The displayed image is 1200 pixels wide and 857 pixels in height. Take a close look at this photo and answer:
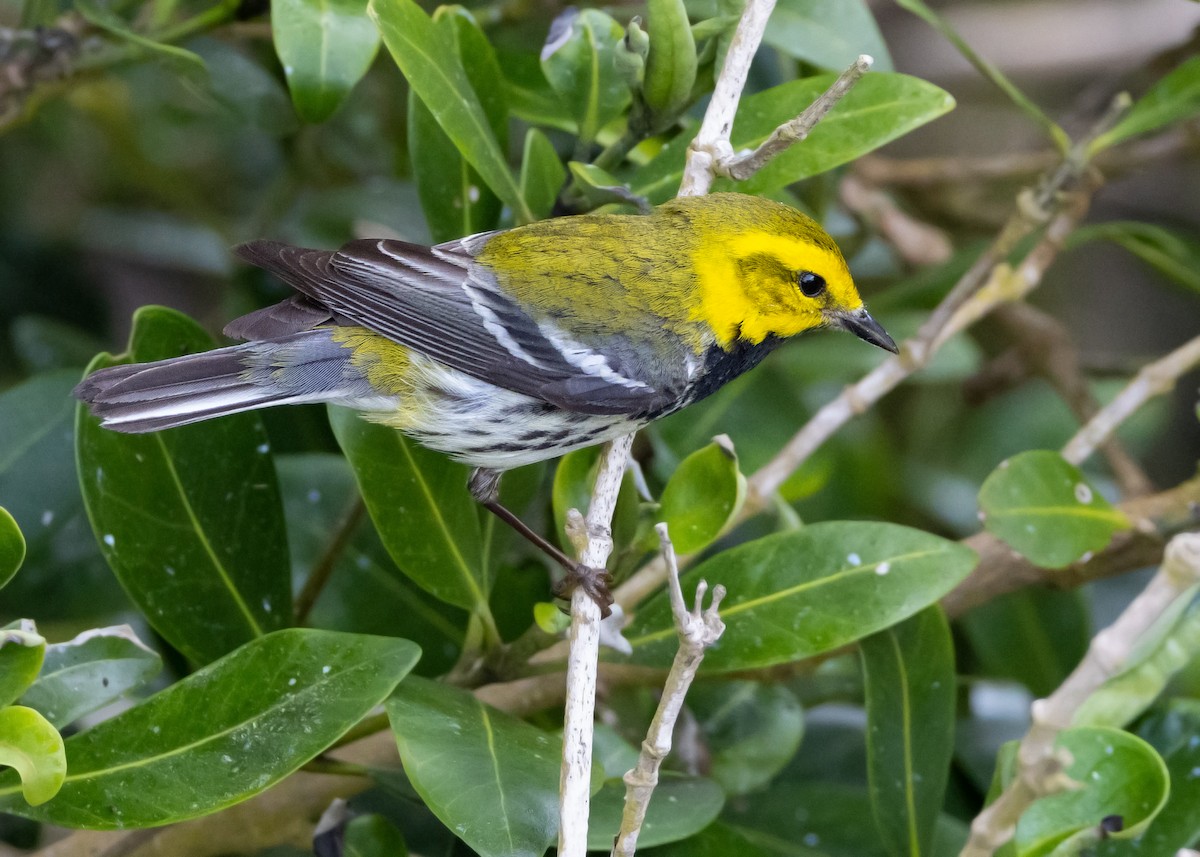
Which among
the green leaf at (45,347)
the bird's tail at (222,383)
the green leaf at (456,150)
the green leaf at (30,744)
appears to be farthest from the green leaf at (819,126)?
the green leaf at (45,347)

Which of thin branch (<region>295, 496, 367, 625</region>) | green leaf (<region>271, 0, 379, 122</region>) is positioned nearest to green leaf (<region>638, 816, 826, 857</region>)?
thin branch (<region>295, 496, 367, 625</region>)

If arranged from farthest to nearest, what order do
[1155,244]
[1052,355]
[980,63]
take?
[1052,355], [1155,244], [980,63]

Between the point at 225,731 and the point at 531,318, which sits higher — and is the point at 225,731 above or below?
below

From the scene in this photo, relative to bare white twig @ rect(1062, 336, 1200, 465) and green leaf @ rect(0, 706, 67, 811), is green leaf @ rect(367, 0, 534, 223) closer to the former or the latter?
green leaf @ rect(0, 706, 67, 811)

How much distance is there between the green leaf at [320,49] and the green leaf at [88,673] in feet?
2.60

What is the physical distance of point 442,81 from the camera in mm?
1787

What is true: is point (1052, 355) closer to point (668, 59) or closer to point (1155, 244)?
point (1155, 244)

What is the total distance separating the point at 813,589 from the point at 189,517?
92 centimetres

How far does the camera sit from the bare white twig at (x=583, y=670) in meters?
1.38

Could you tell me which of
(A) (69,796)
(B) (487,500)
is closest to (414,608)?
(B) (487,500)

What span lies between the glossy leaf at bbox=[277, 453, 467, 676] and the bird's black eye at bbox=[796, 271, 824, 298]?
827 millimetres

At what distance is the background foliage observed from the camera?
4.99 ft

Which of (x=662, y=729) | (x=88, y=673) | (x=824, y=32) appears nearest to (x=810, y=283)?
(x=824, y=32)

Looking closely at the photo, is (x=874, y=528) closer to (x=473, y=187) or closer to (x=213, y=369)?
(x=473, y=187)
